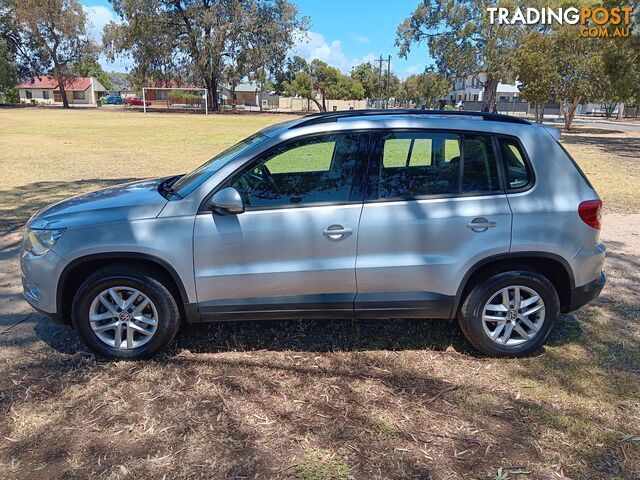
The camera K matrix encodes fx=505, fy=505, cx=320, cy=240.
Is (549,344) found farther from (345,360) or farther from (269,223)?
(269,223)

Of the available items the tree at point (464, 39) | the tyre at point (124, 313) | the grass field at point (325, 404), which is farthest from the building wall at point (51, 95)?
the grass field at point (325, 404)

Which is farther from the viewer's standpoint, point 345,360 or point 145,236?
point 345,360

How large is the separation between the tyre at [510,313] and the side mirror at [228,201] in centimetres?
179

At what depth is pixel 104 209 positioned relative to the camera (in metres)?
3.64

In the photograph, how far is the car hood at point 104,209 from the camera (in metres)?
3.53

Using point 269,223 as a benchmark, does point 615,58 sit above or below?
above

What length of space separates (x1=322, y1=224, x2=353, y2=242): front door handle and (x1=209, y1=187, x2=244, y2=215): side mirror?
23.9 inches

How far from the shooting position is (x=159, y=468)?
2.67 metres

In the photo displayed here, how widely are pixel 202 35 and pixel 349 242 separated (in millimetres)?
56298

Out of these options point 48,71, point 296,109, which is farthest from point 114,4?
point 296,109

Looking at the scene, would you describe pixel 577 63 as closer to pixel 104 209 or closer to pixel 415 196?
pixel 415 196

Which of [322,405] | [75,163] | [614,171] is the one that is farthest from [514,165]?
[75,163]

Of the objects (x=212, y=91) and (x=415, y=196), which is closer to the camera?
(x=415, y=196)

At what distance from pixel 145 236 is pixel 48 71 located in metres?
79.4
